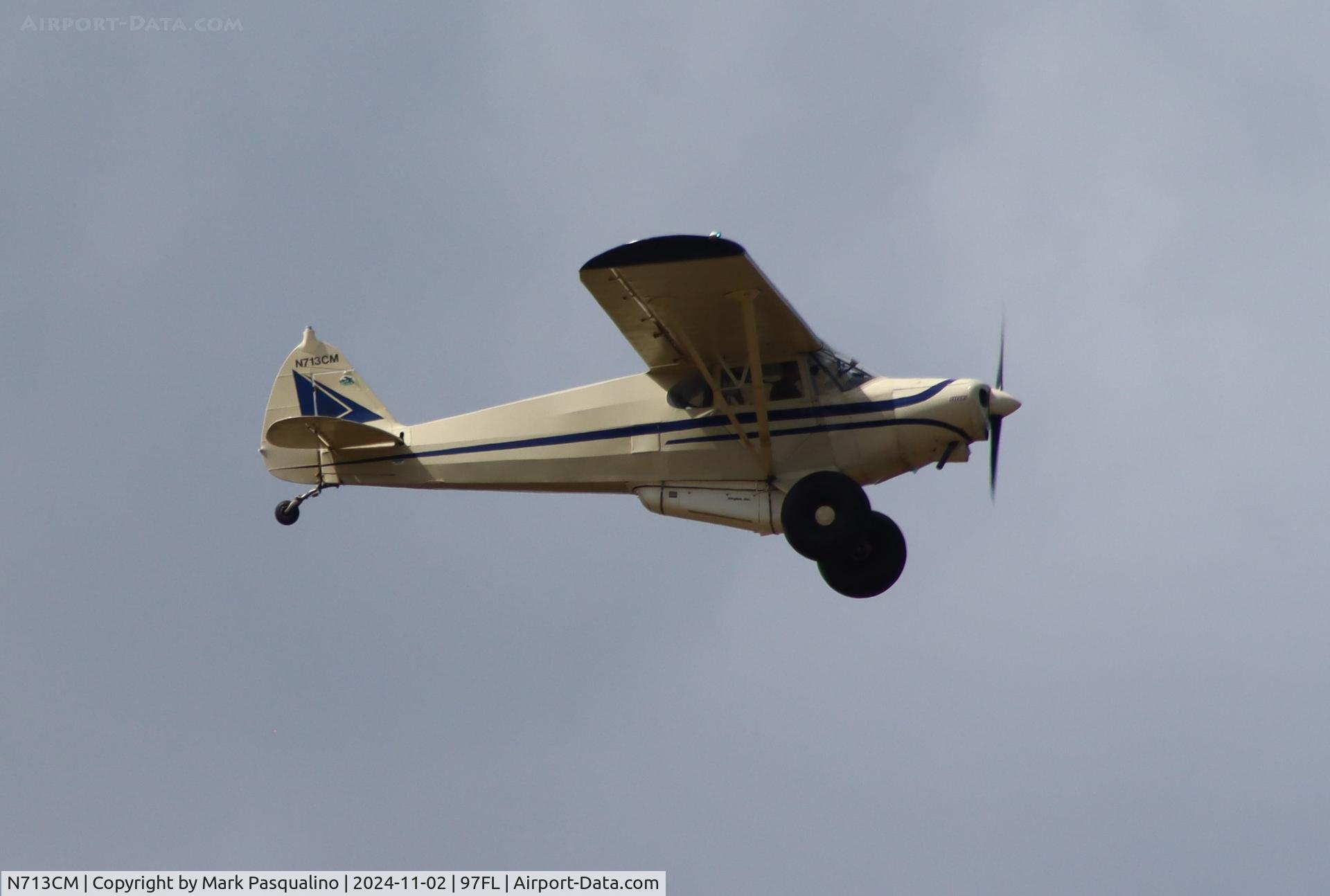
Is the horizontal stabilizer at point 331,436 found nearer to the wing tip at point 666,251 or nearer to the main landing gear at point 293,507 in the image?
the main landing gear at point 293,507

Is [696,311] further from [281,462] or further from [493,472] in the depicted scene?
[281,462]

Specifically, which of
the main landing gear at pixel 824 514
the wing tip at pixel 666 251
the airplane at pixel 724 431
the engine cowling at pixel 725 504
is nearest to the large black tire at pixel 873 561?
the airplane at pixel 724 431

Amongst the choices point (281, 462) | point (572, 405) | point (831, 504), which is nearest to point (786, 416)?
point (831, 504)

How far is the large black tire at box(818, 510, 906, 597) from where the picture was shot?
631 inches

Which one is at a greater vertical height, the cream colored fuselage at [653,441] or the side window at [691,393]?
the side window at [691,393]

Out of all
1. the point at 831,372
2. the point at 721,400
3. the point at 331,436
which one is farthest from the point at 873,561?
the point at 331,436

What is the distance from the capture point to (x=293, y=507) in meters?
17.4

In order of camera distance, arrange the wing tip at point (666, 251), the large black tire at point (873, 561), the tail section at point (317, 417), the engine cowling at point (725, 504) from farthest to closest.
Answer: the tail section at point (317, 417), the large black tire at point (873, 561), the engine cowling at point (725, 504), the wing tip at point (666, 251)

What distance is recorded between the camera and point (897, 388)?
51.1ft

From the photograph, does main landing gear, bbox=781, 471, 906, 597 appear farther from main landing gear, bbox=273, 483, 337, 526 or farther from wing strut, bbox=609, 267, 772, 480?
main landing gear, bbox=273, 483, 337, 526

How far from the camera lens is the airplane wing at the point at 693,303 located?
13898 mm

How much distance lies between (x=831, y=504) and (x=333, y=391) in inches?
244

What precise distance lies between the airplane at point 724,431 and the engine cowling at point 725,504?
0.05 feet

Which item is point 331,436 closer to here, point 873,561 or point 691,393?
point 691,393
